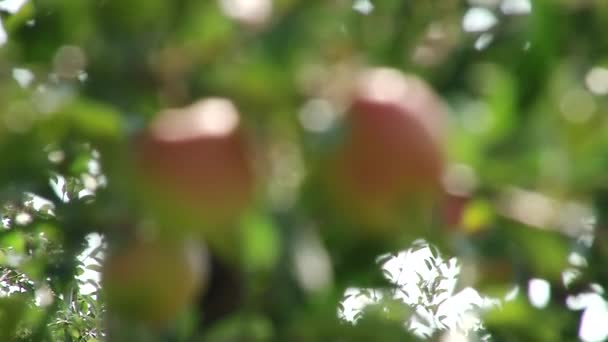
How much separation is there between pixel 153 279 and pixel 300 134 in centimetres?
21

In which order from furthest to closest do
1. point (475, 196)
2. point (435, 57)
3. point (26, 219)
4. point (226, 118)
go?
point (26, 219) → point (435, 57) → point (475, 196) → point (226, 118)

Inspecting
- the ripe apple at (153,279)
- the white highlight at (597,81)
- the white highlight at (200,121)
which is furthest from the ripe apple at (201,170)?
the white highlight at (597,81)

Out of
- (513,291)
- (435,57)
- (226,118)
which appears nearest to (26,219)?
(513,291)

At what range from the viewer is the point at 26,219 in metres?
1.89

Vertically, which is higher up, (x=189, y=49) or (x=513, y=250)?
(x=513, y=250)

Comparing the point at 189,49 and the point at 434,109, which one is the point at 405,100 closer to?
the point at 434,109

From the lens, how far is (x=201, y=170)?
0.62 metres

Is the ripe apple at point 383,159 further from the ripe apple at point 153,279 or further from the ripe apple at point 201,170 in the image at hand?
the ripe apple at point 153,279

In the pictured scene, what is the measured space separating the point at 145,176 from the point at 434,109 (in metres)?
0.20

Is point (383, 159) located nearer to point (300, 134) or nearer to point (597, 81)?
point (300, 134)

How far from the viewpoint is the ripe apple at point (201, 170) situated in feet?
1.97

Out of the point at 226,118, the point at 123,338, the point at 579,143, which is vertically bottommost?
the point at 123,338

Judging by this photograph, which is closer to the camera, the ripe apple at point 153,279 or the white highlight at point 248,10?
the white highlight at point 248,10

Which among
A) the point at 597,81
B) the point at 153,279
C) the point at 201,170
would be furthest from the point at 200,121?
the point at 597,81
